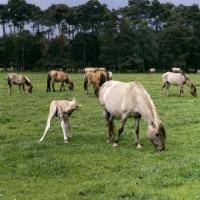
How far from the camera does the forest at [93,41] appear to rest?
72.3m

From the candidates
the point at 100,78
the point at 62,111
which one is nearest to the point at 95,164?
the point at 62,111

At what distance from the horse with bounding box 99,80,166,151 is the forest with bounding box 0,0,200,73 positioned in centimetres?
6022

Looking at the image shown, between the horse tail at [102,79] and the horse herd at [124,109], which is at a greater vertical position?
the horse tail at [102,79]

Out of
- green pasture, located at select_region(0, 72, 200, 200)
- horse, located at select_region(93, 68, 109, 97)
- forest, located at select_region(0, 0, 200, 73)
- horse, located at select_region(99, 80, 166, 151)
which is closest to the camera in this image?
green pasture, located at select_region(0, 72, 200, 200)

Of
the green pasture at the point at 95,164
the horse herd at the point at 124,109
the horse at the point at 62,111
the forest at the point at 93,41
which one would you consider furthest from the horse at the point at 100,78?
the forest at the point at 93,41

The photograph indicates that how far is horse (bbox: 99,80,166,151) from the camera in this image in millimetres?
9688

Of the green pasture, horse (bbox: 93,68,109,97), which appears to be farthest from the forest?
the green pasture

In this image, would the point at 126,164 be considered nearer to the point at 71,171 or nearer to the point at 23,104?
the point at 71,171

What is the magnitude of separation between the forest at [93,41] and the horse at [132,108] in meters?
60.2

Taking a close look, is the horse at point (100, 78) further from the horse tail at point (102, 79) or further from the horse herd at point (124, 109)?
the horse herd at point (124, 109)

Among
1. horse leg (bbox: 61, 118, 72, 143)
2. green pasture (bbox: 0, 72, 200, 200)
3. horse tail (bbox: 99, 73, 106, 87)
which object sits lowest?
green pasture (bbox: 0, 72, 200, 200)

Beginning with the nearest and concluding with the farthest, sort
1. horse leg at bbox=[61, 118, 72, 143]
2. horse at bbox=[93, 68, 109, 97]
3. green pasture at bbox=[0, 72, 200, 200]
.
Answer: green pasture at bbox=[0, 72, 200, 200] < horse leg at bbox=[61, 118, 72, 143] < horse at bbox=[93, 68, 109, 97]

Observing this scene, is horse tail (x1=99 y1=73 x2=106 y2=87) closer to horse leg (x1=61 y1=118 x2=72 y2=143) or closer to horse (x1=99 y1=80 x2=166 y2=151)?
horse (x1=99 y1=80 x2=166 y2=151)

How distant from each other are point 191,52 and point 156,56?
292 inches
